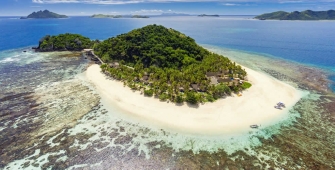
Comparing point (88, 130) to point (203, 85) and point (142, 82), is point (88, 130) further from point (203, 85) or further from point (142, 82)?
point (203, 85)

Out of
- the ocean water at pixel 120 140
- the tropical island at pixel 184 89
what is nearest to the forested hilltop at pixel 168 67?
the tropical island at pixel 184 89

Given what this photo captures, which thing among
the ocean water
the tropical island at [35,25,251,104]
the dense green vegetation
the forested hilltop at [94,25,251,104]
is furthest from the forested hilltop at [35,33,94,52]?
the ocean water

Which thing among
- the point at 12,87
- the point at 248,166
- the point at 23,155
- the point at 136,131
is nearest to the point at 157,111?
the point at 136,131

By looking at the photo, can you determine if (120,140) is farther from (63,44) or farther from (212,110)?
(63,44)

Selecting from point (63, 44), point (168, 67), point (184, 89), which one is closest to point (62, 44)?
point (63, 44)

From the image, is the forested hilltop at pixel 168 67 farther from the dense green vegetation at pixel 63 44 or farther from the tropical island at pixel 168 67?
the dense green vegetation at pixel 63 44

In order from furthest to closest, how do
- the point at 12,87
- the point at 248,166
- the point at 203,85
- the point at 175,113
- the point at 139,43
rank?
the point at 139,43
the point at 12,87
the point at 203,85
the point at 175,113
the point at 248,166
